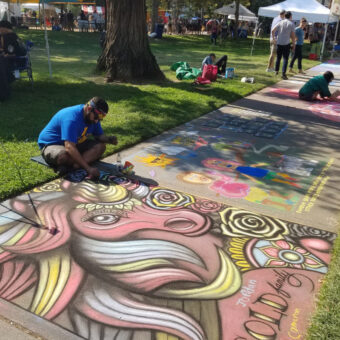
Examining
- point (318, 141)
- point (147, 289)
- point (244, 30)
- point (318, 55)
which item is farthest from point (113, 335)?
point (244, 30)

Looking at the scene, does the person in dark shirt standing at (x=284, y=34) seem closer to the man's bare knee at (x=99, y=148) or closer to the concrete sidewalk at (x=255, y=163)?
the concrete sidewalk at (x=255, y=163)

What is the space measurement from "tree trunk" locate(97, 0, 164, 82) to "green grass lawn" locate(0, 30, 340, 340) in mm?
554

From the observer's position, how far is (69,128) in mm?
4609

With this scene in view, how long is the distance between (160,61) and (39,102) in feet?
29.1

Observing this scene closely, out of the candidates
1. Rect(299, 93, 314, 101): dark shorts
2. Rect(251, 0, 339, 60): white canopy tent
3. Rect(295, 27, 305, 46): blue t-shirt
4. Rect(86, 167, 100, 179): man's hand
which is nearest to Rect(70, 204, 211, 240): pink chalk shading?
Rect(86, 167, 100, 179): man's hand

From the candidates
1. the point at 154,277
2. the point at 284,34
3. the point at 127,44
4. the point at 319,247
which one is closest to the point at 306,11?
the point at 284,34

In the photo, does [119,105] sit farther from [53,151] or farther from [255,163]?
[255,163]

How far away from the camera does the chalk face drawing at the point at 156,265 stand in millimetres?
2680

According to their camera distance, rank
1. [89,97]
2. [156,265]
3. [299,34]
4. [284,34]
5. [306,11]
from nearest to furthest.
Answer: [156,265] < [89,97] < [284,34] < [299,34] < [306,11]

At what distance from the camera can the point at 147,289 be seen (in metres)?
2.98

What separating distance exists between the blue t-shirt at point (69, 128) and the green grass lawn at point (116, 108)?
0.43 meters

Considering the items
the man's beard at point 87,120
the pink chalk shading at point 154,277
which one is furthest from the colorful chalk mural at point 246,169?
the pink chalk shading at point 154,277

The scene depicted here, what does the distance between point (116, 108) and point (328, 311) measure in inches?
250

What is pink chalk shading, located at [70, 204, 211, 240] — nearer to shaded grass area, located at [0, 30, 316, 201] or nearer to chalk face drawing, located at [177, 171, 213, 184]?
chalk face drawing, located at [177, 171, 213, 184]
